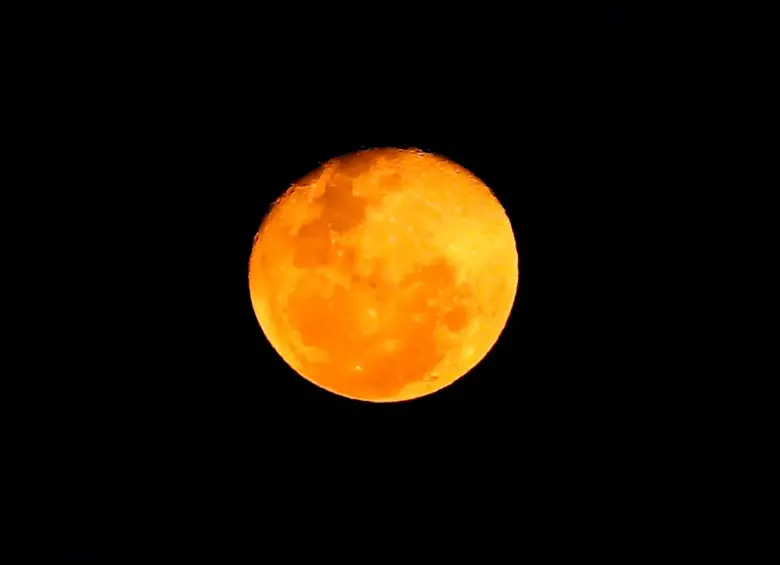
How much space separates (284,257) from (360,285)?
0.93ft

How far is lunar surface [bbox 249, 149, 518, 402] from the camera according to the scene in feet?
8.93

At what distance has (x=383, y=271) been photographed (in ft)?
8.90

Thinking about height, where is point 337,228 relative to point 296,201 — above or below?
below

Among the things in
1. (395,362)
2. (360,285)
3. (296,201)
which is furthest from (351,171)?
(395,362)

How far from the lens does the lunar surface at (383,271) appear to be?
8.93 feet

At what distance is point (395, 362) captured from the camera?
2.81 metres

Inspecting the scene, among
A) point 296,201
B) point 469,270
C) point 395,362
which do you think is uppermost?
point 296,201

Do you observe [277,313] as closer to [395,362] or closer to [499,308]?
[395,362]

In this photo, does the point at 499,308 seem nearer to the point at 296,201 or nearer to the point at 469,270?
the point at 469,270

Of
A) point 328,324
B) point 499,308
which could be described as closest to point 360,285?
point 328,324

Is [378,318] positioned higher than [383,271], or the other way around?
[383,271]

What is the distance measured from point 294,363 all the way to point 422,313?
1.72 feet

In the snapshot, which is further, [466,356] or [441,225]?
[466,356]

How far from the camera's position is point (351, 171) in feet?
9.39
